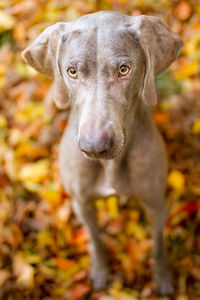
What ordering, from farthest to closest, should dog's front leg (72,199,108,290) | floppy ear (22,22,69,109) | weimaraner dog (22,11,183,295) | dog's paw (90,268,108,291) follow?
dog's paw (90,268,108,291) < dog's front leg (72,199,108,290) < floppy ear (22,22,69,109) < weimaraner dog (22,11,183,295)

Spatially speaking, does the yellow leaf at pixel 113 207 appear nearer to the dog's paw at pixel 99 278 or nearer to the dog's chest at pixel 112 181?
the dog's paw at pixel 99 278

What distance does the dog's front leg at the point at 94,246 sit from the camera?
2.84 metres

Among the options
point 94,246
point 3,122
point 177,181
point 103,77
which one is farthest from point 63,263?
point 103,77

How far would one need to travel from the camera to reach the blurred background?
3215mm

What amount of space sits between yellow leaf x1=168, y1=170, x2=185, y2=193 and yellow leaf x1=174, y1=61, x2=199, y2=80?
1.07 metres

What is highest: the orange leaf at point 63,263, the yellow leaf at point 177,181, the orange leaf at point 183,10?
the orange leaf at point 183,10

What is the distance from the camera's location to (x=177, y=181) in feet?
11.6

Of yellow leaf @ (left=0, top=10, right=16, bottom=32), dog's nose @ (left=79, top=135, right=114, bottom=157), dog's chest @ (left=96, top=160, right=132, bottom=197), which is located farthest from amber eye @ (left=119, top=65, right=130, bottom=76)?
yellow leaf @ (left=0, top=10, right=16, bottom=32)

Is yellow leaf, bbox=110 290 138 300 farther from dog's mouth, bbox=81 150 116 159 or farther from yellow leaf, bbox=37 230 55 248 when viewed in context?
dog's mouth, bbox=81 150 116 159

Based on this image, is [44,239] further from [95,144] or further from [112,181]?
[95,144]

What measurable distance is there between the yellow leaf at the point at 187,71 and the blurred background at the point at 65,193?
0.01m

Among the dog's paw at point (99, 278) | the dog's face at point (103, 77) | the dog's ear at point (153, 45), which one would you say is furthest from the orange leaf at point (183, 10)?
the dog's paw at point (99, 278)

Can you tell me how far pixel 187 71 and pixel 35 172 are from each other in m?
1.85

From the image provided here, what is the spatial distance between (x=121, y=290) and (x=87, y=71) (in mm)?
1938
